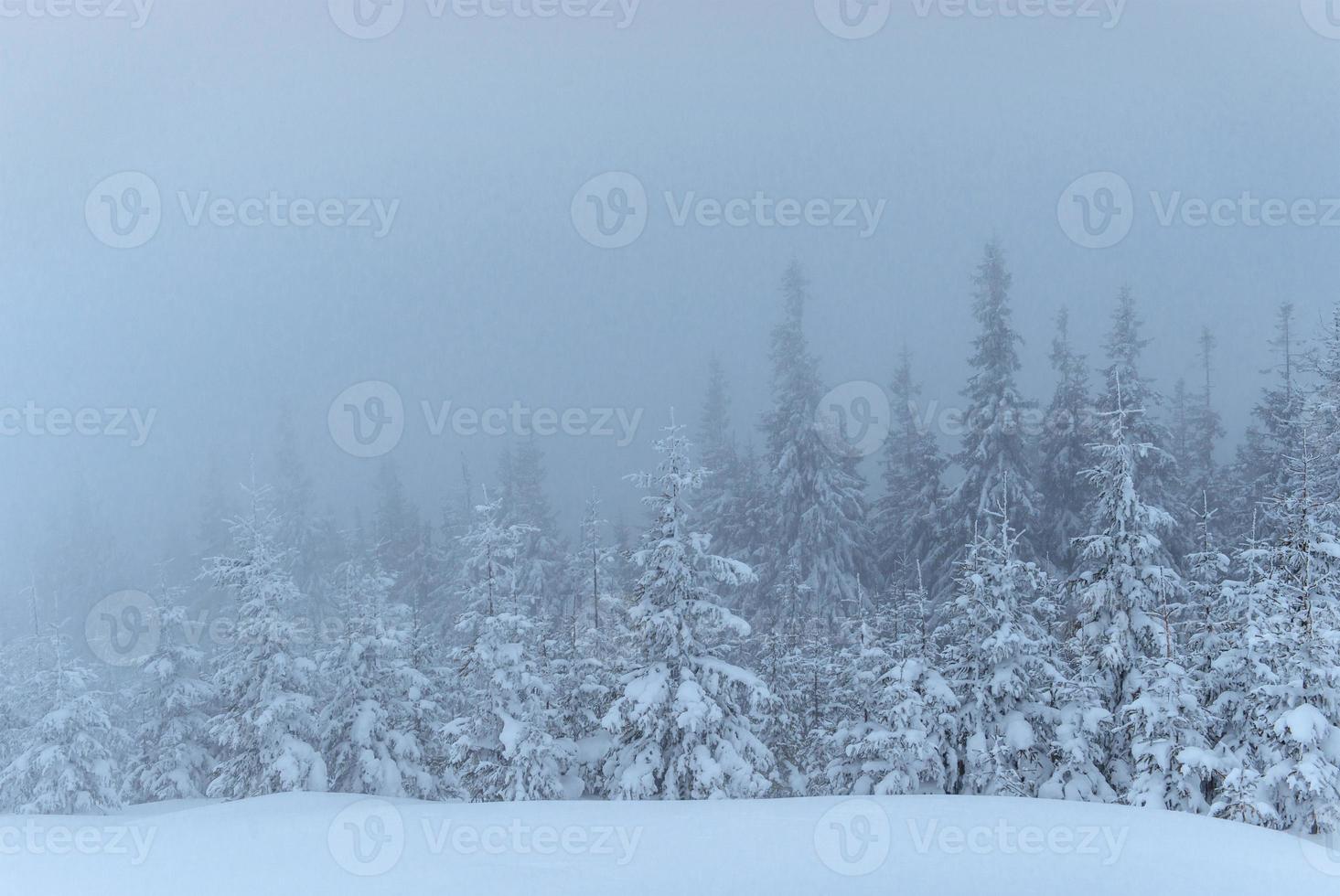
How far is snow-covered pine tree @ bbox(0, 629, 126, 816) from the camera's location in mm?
18781

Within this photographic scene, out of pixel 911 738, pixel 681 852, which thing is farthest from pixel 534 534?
pixel 681 852

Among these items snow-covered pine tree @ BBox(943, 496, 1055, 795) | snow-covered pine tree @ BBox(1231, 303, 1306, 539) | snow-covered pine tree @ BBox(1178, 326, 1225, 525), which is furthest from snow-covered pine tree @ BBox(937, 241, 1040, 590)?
snow-covered pine tree @ BBox(943, 496, 1055, 795)

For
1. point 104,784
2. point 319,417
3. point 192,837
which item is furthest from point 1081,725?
point 319,417

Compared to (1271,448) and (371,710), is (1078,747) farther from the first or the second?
(1271,448)

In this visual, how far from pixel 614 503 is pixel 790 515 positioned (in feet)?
178

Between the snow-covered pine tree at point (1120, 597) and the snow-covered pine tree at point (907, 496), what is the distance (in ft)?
37.8

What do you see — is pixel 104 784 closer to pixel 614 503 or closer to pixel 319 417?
pixel 614 503

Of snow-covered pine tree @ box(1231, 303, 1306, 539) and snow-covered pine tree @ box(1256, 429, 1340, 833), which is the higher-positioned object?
snow-covered pine tree @ box(1231, 303, 1306, 539)

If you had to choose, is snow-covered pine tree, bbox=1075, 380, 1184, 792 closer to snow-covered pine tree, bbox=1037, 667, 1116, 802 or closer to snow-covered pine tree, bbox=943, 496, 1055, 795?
snow-covered pine tree, bbox=1037, 667, 1116, 802

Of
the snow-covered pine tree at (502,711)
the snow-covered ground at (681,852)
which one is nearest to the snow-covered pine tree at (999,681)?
the snow-covered ground at (681,852)

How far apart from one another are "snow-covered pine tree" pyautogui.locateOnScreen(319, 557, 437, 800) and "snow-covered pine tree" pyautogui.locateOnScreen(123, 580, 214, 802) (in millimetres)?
4204

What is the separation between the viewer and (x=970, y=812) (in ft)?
31.2

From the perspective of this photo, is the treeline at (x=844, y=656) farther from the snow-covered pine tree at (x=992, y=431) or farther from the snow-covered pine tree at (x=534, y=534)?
the snow-covered pine tree at (x=534, y=534)

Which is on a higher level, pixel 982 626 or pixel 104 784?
pixel 982 626
